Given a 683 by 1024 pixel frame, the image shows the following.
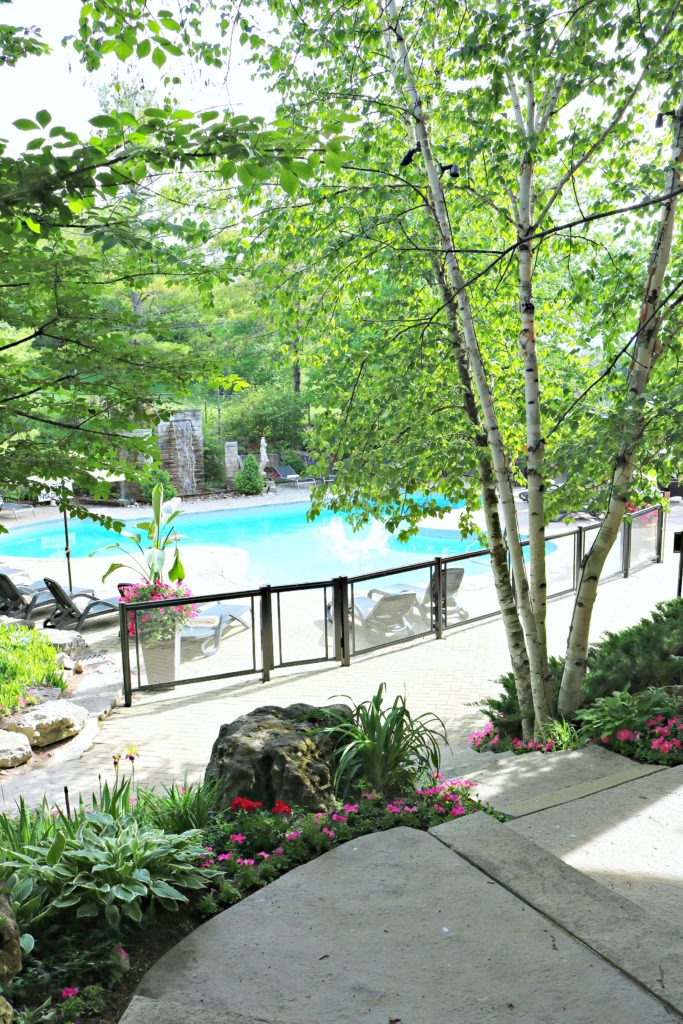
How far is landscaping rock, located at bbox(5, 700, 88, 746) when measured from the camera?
6172mm

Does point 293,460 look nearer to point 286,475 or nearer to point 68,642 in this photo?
point 286,475

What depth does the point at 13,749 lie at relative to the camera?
5.84 m

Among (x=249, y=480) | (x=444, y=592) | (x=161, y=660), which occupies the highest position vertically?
(x=249, y=480)

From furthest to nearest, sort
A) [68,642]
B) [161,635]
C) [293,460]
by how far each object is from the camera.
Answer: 1. [293,460]
2. [68,642]
3. [161,635]

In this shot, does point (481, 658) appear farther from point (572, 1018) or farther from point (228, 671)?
point (572, 1018)

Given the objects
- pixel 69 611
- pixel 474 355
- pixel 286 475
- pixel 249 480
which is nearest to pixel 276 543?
pixel 249 480

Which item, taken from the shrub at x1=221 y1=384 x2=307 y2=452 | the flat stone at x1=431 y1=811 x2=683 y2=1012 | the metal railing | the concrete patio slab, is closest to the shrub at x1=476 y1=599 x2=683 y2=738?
the concrete patio slab

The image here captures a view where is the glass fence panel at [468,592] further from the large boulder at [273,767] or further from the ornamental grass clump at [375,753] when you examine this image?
the large boulder at [273,767]

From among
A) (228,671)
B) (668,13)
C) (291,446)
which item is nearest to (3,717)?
(228,671)

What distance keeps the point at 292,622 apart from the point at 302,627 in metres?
0.20

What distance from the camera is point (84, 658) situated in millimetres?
8734

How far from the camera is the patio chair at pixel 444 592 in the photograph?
8.94 meters

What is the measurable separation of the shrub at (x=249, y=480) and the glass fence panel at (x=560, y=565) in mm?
16172

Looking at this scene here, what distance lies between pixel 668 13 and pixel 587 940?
4.63 m
